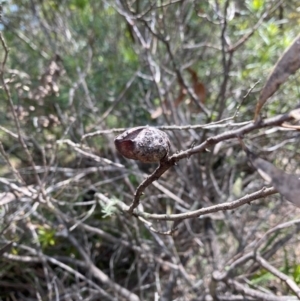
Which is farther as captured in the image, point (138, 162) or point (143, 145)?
point (138, 162)

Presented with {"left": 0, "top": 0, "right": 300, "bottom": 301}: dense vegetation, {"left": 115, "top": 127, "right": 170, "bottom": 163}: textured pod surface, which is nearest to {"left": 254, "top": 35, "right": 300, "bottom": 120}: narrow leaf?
{"left": 115, "top": 127, "right": 170, "bottom": 163}: textured pod surface

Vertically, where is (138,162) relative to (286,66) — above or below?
above

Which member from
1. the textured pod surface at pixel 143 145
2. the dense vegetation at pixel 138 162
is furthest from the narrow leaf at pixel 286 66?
the dense vegetation at pixel 138 162

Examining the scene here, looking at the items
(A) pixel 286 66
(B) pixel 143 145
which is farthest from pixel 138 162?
(A) pixel 286 66

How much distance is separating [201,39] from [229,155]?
760mm

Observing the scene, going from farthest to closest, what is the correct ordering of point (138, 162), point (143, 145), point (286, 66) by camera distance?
1. point (138, 162)
2. point (143, 145)
3. point (286, 66)

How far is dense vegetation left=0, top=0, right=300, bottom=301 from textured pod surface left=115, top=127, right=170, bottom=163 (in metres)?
0.69

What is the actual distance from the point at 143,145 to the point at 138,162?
1.30 metres

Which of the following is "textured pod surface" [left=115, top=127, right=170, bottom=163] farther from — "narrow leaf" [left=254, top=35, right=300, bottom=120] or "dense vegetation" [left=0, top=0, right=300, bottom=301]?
"dense vegetation" [left=0, top=0, right=300, bottom=301]

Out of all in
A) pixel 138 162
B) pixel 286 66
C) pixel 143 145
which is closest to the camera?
pixel 286 66

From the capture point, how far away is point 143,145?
567mm

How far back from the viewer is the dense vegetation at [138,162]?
143cm

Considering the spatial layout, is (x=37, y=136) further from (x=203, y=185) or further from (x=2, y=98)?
(x=203, y=185)

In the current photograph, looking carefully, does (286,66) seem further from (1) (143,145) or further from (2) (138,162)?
(2) (138,162)
